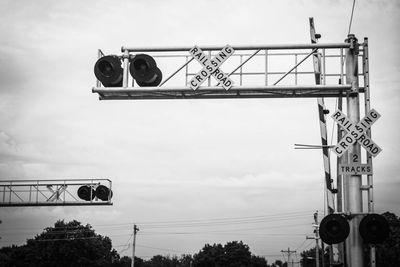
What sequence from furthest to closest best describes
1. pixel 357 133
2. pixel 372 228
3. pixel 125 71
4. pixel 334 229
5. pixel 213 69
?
pixel 125 71
pixel 213 69
pixel 357 133
pixel 372 228
pixel 334 229

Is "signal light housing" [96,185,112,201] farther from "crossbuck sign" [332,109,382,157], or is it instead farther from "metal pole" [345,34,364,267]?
"crossbuck sign" [332,109,382,157]

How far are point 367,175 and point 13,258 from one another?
78.2m

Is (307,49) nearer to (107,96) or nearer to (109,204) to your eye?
(107,96)

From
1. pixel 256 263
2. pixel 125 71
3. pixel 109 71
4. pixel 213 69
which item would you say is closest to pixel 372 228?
pixel 213 69

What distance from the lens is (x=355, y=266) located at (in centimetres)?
893

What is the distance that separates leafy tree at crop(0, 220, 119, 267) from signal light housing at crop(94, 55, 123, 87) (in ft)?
222

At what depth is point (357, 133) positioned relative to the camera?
9070 mm

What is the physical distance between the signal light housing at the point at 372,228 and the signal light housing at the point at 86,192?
63.8 ft

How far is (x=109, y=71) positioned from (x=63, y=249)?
68.4 meters

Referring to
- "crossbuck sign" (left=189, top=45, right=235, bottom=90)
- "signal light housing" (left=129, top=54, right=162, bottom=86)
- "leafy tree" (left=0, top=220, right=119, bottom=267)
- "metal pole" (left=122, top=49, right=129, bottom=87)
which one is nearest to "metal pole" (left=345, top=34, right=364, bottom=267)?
"crossbuck sign" (left=189, top=45, right=235, bottom=90)

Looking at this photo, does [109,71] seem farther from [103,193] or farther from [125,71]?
[103,193]

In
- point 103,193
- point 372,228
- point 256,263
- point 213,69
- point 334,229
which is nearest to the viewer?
point 334,229

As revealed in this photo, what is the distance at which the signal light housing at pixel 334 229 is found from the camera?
8.40 meters

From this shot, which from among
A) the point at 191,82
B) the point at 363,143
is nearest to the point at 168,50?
the point at 191,82
